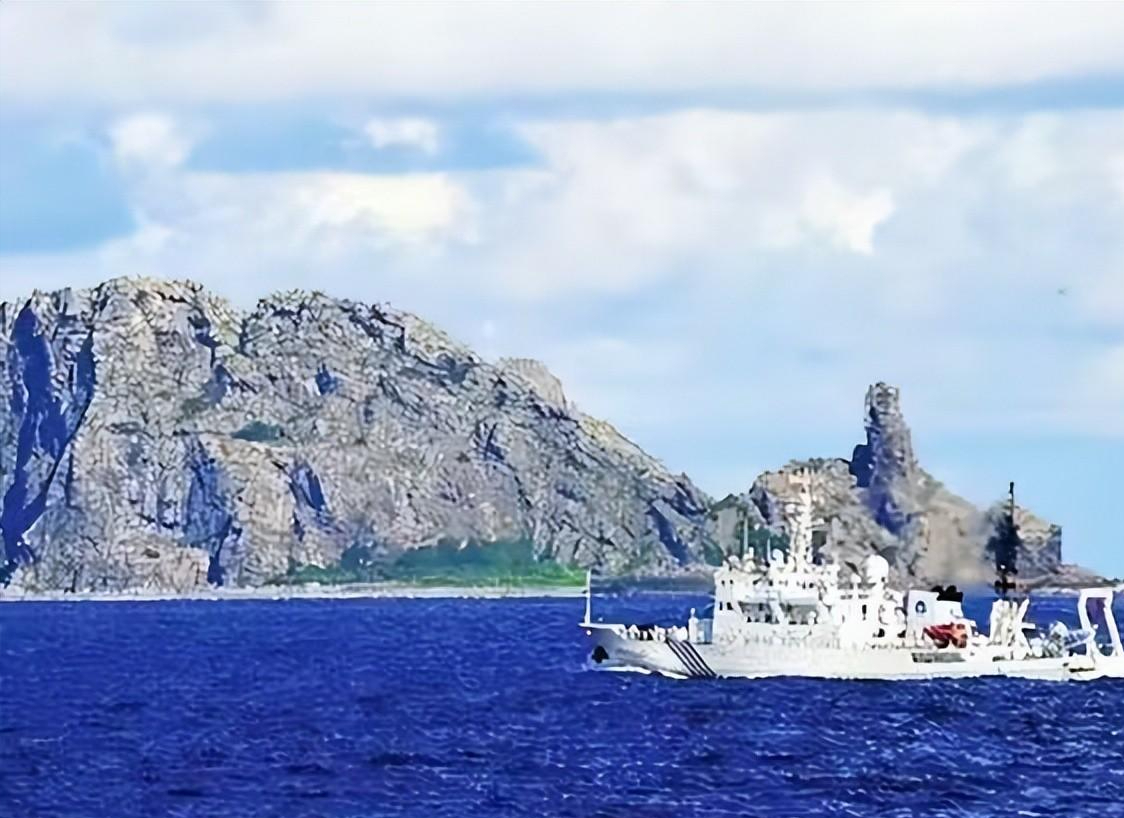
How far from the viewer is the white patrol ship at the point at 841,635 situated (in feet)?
453

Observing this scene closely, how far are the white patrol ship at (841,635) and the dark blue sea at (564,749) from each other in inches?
67.2

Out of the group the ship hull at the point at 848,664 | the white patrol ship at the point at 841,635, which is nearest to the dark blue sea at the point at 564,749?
the ship hull at the point at 848,664

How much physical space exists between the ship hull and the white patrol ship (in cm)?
5

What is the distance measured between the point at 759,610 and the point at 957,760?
39279 mm

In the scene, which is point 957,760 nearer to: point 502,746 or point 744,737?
point 744,737

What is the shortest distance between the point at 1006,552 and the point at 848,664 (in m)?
21.2

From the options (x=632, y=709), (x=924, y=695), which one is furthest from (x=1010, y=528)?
(x=632, y=709)

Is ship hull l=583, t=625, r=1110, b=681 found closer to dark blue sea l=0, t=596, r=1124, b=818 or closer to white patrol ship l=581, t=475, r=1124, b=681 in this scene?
white patrol ship l=581, t=475, r=1124, b=681

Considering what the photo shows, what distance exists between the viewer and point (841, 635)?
137875 mm

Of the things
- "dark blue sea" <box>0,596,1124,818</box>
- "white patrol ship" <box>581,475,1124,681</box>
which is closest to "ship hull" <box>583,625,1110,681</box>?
"white patrol ship" <box>581,475,1124,681</box>

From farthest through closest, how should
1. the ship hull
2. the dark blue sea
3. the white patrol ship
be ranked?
the ship hull < the white patrol ship < the dark blue sea

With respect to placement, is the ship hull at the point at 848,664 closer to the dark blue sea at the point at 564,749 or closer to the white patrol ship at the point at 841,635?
the white patrol ship at the point at 841,635

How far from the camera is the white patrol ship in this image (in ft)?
453

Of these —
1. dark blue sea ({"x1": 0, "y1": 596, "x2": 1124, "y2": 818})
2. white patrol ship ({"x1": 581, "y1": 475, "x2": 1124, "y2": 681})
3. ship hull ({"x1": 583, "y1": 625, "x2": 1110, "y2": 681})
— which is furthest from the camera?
ship hull ({"x1": 583, "y1": 625, "x2": 1110, "y2": 681})
